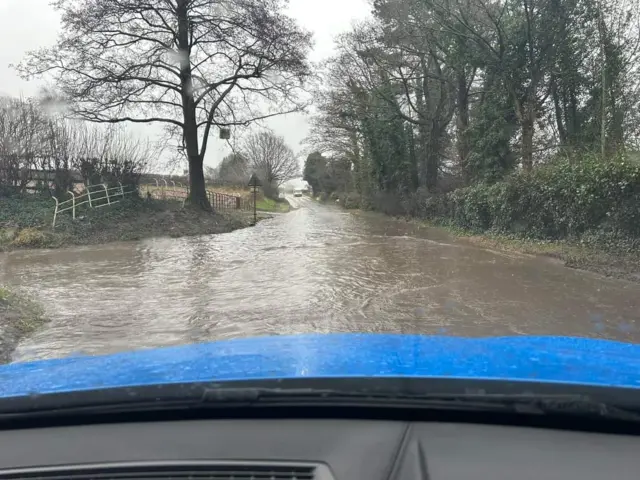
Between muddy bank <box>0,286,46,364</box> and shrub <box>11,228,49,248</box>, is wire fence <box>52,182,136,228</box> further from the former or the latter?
muddy bank <box>0,286,46,364</box>

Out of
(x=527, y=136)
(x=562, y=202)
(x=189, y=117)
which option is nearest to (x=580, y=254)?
(x=562, y=202)

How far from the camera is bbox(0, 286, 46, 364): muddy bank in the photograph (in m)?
6.48

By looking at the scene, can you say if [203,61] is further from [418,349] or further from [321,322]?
[418,349]

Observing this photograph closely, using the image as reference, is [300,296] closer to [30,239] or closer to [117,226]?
[30,239]

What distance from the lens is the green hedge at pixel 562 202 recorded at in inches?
518

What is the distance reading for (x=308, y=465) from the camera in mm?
1647

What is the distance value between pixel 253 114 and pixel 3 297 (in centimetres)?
2217

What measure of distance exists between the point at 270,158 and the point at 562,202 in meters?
63.4

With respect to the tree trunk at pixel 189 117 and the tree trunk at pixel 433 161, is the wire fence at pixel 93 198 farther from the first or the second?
the tree trunk at pixel 433 161

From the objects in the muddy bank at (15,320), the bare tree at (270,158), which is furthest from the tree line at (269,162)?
the muddy bank at (15,320)

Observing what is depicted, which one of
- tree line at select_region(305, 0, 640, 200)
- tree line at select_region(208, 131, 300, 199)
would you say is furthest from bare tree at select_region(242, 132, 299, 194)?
tree line at select_region(305, 0, 640, 200)

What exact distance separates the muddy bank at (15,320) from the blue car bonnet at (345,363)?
13.4 ft

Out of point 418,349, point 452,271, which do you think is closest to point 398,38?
point 452,271

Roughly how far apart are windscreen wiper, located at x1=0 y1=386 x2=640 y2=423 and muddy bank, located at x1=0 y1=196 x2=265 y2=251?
669 inches
